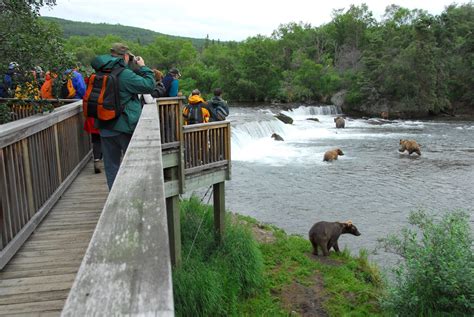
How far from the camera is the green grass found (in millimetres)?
6879

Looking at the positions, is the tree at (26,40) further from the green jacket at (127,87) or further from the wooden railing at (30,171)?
the green jacket at (127,87)

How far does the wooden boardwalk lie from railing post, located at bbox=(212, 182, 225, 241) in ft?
9.72

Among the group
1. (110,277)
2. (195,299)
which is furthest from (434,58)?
(110,277)

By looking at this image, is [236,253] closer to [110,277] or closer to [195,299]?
[195,299]

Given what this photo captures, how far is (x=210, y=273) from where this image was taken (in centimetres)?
716

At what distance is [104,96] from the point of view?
454cm

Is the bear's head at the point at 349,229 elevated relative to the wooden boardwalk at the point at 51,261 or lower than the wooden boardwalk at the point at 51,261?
lower

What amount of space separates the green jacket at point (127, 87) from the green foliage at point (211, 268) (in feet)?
9.61

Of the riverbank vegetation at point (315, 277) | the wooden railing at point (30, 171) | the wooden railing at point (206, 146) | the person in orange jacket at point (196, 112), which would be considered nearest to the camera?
the wooden railing at point (30, 171)

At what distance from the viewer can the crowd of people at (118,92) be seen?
15.2 feet

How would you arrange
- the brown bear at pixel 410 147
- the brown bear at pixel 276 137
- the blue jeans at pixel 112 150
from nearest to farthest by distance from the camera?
1. the blue jeans at pixel 112 150
2. the brown bear at pixel 410 147
3. the brown bear at pixel 276 137

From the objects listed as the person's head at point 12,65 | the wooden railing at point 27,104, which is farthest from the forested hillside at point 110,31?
the person's head at point 12,65

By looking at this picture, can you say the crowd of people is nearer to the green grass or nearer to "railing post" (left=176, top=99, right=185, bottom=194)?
"railing post" (left=176, top=99, right=185, bottom=194)

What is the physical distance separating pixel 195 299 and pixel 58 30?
14.4 ft
